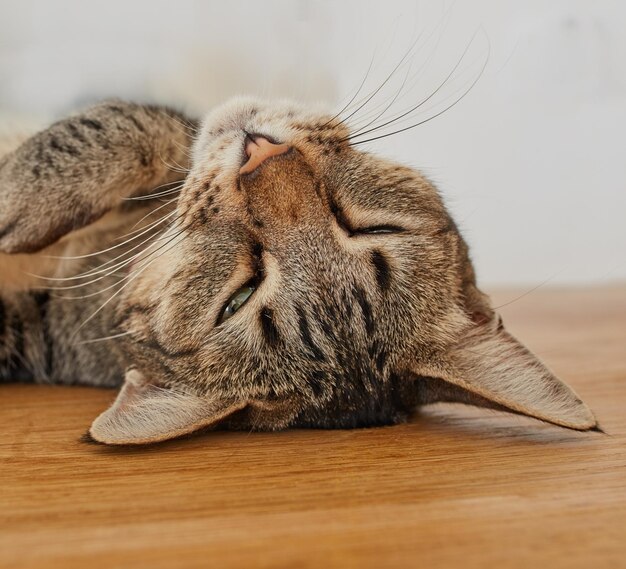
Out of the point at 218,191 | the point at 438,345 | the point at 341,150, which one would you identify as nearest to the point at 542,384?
the point at 438,345

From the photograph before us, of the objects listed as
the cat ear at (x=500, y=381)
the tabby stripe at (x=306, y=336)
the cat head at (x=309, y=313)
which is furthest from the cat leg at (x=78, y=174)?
the cat ear at (x=500, y=381)

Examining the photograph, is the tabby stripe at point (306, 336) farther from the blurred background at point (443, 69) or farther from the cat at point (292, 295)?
the blurred background at point (443, 69)

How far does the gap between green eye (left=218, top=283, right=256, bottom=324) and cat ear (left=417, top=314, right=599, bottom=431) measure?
1.31 feet

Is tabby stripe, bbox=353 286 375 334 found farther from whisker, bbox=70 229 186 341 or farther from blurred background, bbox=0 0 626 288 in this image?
blurred background, bbox=0 0 626 288

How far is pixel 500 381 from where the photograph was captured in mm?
1460

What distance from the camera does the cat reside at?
1493mm

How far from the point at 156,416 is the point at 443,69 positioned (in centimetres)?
193

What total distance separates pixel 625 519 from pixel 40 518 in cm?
86

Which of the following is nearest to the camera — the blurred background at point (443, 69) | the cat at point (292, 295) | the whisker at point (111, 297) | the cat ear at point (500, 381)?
the cat ear at point (500, 381)

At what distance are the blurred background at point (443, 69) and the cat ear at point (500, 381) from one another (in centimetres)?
150

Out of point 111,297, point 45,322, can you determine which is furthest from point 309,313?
point 45,322

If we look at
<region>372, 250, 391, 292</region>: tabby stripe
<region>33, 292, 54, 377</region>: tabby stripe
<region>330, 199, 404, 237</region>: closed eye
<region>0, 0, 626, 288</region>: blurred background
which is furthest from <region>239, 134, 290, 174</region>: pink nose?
<region>0, 0, 626, 288</region>: blurred background

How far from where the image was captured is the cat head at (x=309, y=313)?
1493mm

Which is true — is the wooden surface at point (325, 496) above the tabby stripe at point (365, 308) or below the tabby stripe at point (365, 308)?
below
